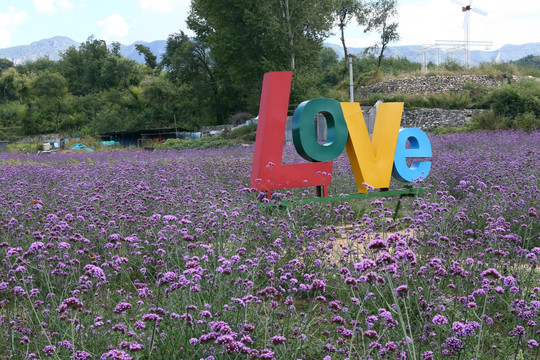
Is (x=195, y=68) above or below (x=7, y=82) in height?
below

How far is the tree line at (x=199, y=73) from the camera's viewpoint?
32.5 meters

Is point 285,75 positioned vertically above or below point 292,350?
above

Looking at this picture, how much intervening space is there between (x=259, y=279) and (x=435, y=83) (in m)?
32.1

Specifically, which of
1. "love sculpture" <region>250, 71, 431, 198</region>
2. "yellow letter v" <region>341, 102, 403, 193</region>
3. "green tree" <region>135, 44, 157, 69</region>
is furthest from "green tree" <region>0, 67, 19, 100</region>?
"yellow letter v" <region>341, 102, 403, 193</region>

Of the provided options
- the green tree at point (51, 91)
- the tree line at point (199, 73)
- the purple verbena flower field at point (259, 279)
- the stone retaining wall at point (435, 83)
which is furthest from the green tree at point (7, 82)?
the purple verbena flower field at point (259, 279)

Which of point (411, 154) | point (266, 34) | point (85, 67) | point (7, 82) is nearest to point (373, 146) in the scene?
point (411, 154)

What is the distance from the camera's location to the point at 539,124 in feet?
61.3

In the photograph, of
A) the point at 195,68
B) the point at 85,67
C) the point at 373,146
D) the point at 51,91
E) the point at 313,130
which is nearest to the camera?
the point at 313,130

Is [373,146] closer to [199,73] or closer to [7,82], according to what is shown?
[199,73]

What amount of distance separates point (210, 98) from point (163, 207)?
4130 centimetres

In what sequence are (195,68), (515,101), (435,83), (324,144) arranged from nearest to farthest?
(324,144), (515,101), (435,83), (195,68)

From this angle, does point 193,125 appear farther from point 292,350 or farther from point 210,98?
point 292,350

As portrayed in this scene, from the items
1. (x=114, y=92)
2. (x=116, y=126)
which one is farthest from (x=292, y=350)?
(x=114, y=92)

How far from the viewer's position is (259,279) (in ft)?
13.6
